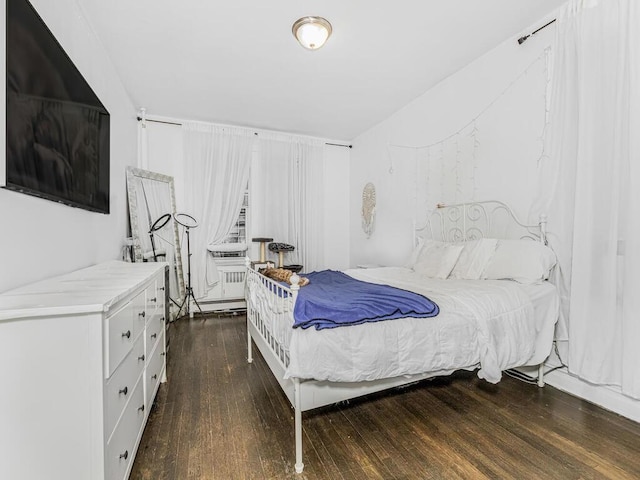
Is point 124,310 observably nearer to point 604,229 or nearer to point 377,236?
point 604,229

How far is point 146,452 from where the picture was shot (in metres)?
1.60

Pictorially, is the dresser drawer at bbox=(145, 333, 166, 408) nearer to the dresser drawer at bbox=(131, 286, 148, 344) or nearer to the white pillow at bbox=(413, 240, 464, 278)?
the dresser drawer at bbox=(131, 286, 148, 344)

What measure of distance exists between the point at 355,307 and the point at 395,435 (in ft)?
2.58

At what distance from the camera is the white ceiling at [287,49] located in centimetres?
224

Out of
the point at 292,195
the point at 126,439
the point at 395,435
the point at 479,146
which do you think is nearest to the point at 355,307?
the point at 395,435

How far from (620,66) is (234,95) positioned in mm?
3336

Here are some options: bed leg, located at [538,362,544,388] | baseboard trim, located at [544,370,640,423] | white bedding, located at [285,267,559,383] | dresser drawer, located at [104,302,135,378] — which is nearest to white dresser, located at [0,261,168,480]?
dresser drawer, located at [104,302,135,378]

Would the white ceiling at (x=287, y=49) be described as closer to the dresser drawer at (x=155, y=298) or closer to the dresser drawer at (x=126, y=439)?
the dresser drawer at (x=155, y=298)

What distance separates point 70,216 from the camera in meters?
1.94

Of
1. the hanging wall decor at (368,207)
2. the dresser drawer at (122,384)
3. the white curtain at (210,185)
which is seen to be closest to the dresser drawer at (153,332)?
the dresser drawer at (122,384)

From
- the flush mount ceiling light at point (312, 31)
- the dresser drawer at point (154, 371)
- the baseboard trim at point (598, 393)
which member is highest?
the flush mount ceiling light at point (312, 31)

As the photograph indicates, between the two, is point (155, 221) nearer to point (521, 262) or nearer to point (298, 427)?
point (298, 427)

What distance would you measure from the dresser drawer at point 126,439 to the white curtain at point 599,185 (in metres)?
2.66

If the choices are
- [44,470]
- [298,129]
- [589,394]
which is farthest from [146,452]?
[298,129]
